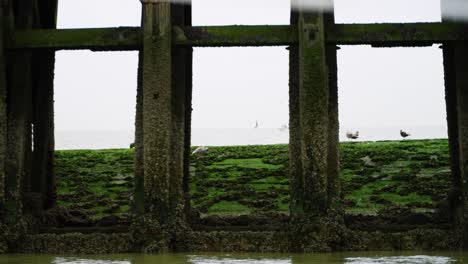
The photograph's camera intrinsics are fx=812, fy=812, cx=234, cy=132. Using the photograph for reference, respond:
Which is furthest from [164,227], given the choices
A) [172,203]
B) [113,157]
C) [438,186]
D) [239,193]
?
[113,157]

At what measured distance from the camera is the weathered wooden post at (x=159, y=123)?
8977 mm

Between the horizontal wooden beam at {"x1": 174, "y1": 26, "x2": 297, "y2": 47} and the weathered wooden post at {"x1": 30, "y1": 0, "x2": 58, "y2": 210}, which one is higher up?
the horizontal wooden beam at {"x1": 174, "y1": 26, "x2": 297, "y2": 47}

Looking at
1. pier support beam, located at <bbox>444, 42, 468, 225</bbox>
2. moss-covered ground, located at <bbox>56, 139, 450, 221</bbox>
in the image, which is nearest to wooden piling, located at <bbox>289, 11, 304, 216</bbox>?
pier support beam, located at <bbox>444, 42, 468, 225</bbox>

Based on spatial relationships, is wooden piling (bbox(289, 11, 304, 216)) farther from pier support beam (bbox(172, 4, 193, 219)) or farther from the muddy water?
pier support beam (bbox(172, 4, 193, 219))

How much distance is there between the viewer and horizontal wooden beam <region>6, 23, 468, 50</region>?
29.9ft

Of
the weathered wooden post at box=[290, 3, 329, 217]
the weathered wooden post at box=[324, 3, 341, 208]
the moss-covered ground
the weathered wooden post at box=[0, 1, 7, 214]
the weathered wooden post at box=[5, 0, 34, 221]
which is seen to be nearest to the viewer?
the weathered wooden post at box=[290, 3, 329, 217]

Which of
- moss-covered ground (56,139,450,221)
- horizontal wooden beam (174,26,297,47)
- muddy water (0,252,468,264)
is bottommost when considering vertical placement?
muddy water (0,252,468,264)

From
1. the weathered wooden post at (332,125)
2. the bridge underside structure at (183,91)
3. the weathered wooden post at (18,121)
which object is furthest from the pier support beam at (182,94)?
the weathered wooden post at (18,121)

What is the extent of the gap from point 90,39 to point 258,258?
321 centimetres

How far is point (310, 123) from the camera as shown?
8.88 meters

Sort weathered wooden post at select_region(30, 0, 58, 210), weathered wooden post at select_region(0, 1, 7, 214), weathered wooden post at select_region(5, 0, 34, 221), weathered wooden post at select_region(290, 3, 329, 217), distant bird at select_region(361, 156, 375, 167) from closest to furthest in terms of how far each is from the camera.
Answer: weathered wooden post at select_region(290, 3, 329, 217) → weathered wooden post at select_region(0, 1, 7, 214) → weathered wooden post at select_region(5, 0, 34, 221) → weathered wooden post at select_region(30, 0, 58, 210) → distant bird at select_region(361, 156, 375, 167)

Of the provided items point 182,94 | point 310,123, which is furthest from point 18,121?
point 310,123

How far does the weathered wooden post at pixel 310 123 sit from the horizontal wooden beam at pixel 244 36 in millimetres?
176

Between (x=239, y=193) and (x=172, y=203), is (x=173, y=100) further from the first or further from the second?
(x=239, y=193)
